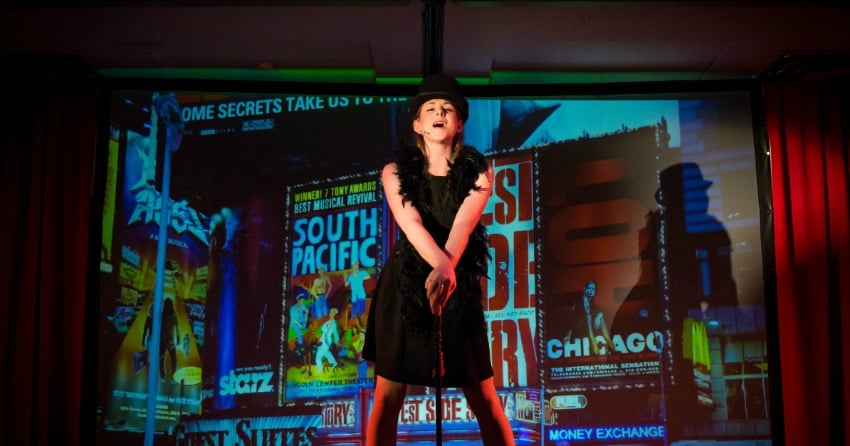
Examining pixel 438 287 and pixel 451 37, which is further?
pixel 451 37

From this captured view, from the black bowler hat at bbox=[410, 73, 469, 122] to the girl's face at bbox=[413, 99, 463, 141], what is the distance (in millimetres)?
18

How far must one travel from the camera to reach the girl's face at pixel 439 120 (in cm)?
293

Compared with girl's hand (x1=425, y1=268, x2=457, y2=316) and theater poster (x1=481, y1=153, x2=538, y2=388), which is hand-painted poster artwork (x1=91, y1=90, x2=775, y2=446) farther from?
girl's hand (x1=425, y1=268, x2=457, y2=316)

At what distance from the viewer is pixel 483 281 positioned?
11.7 feet

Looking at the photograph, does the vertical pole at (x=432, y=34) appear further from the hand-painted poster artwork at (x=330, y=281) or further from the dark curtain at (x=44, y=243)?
the dark curtain at (x=44, y=243)

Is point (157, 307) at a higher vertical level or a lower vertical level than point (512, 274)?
lower

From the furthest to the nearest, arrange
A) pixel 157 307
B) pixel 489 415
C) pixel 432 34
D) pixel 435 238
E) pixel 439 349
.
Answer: pixel 157 307, pixel 432 34, pixel 435 238, pixel 489 415, pixel 439 349

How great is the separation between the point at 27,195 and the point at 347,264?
1.40 meters

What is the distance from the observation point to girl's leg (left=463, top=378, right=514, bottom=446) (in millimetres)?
2615

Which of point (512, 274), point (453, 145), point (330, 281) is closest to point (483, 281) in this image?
point (512, 274)

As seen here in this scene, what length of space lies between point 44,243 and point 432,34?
1837 millimetres

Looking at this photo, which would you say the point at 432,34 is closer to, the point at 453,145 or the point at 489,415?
the point at 453,145

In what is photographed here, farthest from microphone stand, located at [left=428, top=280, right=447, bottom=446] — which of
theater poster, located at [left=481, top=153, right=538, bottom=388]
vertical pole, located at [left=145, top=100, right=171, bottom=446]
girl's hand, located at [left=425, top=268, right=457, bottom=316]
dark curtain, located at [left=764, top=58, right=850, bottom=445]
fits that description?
dark curtain, located at [left=764, top=58, right=850, bottom=445]

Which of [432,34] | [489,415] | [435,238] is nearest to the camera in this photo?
[489,415]
